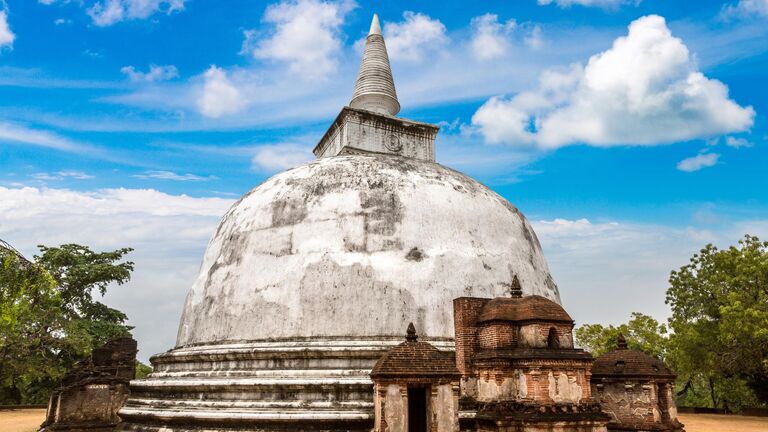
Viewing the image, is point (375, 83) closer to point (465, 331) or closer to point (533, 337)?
point (465, 331)

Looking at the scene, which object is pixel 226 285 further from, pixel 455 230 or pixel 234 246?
pixel 455 230

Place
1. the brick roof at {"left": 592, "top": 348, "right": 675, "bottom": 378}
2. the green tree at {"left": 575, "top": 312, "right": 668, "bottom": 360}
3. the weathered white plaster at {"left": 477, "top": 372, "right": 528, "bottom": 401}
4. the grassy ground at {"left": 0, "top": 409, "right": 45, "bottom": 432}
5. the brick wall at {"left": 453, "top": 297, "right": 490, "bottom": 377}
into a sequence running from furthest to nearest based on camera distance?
the green tree at {"left": 575, "top": 312, "right": 668, "bottom": 360}, the grassy ground at {"left": 0, "top": 409, "right": 45, "bottom": 432}, the brick roof at {"left": 592, "top": 348, "right": 675, "bottom": 378}, the brick wall at {"left": 453, "top": 297, "right": 490, "bottom": 377}, the weathered white plaster at {"left": 477, "top": 372, "right": 528, "bottom": 401}

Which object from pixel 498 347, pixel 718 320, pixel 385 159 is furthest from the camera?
pixel 718 320

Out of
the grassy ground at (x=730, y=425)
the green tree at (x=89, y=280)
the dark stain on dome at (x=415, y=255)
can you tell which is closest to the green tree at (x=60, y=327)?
the green tree at (x=89, y=280)

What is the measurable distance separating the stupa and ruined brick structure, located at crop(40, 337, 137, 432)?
84cm

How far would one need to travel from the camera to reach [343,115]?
16.5m

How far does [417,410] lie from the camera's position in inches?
412

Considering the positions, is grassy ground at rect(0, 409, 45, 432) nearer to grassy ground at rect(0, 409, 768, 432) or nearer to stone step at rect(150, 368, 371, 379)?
grassy ground at rect(0, 409, 768, 432)

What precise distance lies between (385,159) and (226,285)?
4978mm

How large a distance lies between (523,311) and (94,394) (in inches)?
437

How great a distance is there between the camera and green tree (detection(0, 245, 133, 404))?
91.1 ft

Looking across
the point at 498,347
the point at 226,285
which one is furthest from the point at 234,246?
the point at 498,347

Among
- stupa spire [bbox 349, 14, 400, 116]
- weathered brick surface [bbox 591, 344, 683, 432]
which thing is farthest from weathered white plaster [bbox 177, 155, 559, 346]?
stupa spire [bbox 349, 14, 400, 116]

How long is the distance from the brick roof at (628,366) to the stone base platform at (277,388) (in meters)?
3.79
